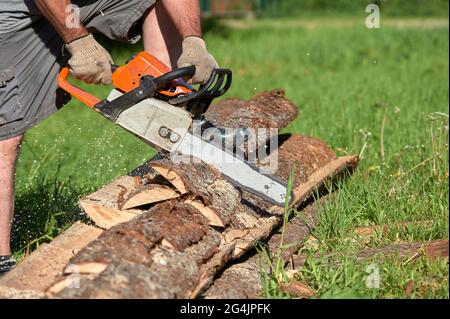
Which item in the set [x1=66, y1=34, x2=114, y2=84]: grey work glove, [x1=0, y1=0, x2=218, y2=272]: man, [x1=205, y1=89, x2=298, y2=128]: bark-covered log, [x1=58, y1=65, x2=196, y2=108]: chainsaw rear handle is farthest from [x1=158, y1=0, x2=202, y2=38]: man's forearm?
[x1=205, y1=89, x2=298, y2=128]: bark-covered log

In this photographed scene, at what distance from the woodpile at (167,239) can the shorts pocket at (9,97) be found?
582mm

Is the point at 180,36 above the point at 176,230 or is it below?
above

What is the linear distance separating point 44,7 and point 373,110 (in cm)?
399

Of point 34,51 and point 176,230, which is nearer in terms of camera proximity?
point 176,230

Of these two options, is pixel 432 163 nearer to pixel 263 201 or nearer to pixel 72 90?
pixel 263 201

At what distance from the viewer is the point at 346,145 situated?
6137 millimetres

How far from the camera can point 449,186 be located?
185 inches

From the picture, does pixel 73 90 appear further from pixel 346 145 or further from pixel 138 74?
pixel 346 145

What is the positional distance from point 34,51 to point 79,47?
1.43 feet

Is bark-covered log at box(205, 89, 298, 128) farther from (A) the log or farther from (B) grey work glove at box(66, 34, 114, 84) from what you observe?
(B) grey work glove at box(66, 34, 114, 84)

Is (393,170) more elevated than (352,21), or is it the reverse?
(393,170)

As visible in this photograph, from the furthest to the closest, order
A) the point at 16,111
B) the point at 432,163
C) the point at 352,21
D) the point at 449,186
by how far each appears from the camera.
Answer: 1. the point at 352,21
2. the point at 432,163
3. the point at 449,186
4. the point at 16,111

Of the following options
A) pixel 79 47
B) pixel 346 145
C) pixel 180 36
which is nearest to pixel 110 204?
pixel 79 47

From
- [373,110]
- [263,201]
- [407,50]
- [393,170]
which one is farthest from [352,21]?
[263,201]
